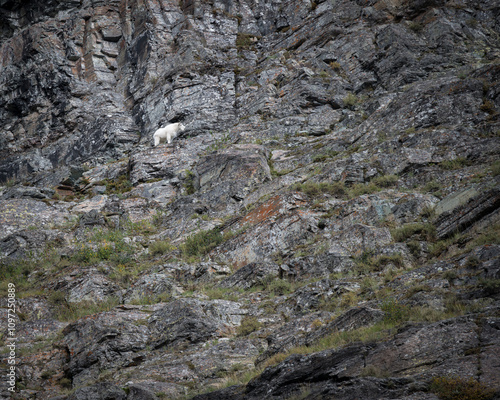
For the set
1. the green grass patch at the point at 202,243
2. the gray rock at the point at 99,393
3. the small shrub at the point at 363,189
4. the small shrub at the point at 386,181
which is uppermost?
the small shrub at the point at 386,181

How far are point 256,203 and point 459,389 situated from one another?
12632 mm

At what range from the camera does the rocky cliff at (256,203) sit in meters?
8.23

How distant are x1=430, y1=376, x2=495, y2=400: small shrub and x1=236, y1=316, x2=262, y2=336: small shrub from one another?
5745mm

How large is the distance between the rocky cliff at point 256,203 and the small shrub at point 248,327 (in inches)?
1.5

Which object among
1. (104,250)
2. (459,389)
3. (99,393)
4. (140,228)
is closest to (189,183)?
(140,228)

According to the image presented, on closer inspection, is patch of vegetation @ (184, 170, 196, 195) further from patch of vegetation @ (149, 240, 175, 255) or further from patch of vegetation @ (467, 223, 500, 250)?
patch of vegetation @ (467, 223, 500, 250)

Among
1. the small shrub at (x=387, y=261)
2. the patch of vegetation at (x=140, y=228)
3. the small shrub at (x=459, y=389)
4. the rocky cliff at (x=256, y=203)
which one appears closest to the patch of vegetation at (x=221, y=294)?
the rocky cliff at (x=256, y=203)

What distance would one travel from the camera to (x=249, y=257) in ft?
48.6

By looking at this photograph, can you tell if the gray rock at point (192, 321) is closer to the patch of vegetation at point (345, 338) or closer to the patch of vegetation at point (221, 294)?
the patch of vegetation at point (221, 294)

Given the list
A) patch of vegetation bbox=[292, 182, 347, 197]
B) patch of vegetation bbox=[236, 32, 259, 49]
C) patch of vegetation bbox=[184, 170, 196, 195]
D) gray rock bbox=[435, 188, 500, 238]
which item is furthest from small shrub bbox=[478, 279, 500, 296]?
patch of vegetation bbox=[236, 32, 259, 49]

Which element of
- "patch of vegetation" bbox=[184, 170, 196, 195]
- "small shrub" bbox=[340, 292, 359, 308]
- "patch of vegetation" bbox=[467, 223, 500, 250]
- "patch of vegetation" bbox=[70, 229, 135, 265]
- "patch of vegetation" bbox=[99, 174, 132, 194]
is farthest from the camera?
"patch of vegetation" bbox=[99, 174, 132, 194]

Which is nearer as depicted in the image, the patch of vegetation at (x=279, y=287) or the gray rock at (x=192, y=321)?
the gray rock at (x=192, y=321)

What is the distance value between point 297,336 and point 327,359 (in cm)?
213

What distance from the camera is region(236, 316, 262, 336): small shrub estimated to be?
11125mm
